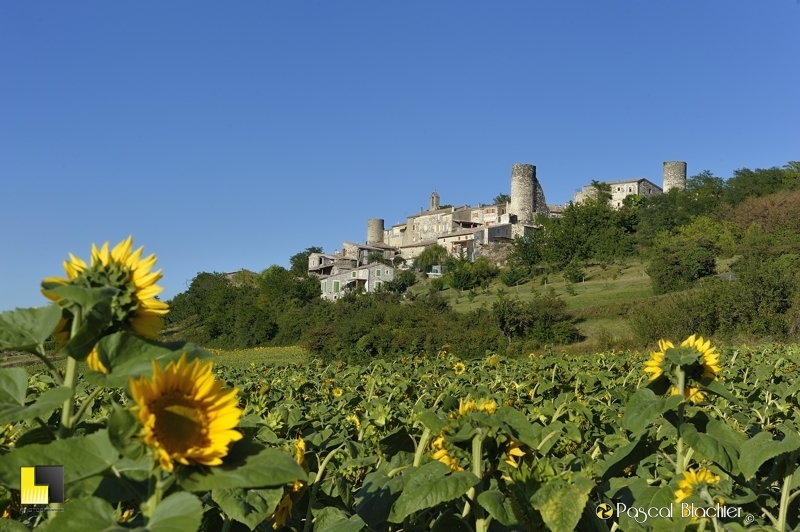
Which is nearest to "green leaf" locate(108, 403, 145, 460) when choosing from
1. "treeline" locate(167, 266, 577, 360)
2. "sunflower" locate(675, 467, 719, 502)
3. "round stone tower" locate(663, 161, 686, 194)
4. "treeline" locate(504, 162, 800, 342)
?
"sunflower" locate(675, 467, 719, 502)

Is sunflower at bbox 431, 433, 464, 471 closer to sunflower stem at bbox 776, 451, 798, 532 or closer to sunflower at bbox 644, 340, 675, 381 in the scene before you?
sunflower at bbox 644, 340, 675, 381

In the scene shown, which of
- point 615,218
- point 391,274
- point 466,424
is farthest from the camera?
point 391,274

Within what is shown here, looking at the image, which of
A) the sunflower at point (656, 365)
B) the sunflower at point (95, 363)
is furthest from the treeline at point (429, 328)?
the sunflower at point (95, 363)

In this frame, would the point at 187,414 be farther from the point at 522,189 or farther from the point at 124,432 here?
the point at 522,189

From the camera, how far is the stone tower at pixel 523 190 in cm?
8556

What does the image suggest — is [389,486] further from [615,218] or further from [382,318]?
Answer: [615,218]

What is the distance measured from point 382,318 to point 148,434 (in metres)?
25.8

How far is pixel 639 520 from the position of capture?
6.39ft

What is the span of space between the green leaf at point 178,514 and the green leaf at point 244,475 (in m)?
0.02

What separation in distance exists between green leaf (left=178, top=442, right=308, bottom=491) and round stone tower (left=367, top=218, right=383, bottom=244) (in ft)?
328

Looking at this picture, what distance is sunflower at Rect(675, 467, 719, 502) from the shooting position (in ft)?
6.22

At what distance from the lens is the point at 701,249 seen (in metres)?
39.4

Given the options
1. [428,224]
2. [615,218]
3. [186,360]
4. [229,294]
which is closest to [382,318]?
[186,360]

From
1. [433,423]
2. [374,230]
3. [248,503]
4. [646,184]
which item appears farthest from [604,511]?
[374,230]
